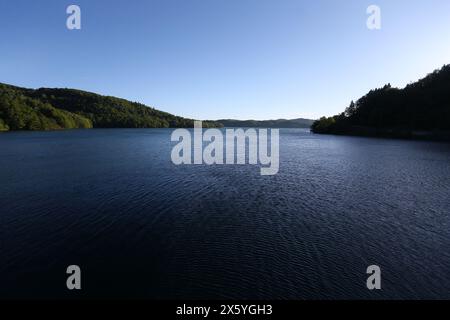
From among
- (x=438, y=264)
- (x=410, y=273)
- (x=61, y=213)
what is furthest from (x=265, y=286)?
(x=61, y=213)

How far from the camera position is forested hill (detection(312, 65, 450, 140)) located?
390ft

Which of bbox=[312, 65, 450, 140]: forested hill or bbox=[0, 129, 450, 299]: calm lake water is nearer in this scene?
bbox=[0, 129, 450, 299]: calm lake water

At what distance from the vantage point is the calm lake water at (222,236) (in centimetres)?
1450

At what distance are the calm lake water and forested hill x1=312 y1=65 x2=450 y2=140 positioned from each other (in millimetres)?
100099

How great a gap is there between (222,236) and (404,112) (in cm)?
14472

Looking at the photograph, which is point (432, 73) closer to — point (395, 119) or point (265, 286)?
point (395, 119)

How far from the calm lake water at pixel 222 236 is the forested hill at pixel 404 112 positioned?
10010 cm

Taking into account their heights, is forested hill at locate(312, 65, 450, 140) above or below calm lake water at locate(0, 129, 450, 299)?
above

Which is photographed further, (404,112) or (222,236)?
(404,112)

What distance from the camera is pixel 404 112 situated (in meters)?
136

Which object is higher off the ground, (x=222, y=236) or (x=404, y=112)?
(x=404, y=112)

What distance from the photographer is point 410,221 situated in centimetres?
2355
